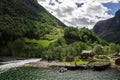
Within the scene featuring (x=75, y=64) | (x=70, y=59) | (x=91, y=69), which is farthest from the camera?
(x=70, y=59)

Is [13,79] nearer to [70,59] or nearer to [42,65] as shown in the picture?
[42,65]

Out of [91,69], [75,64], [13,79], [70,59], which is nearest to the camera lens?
[13,79]

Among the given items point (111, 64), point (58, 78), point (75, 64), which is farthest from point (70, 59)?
point (58, 78)

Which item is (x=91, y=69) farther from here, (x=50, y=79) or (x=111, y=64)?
(x=50, y=79)

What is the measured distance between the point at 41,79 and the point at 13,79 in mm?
12373

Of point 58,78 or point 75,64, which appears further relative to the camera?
point 75,64

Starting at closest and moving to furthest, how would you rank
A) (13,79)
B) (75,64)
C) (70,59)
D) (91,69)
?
1. (13,79)
2. (91,69)
3. (75,64)
4. (70,59)

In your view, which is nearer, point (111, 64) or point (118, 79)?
point (118, 79)

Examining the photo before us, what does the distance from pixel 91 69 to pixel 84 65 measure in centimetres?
798

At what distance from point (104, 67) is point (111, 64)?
10717 millimetres

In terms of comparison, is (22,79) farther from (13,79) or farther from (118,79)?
(118,79)

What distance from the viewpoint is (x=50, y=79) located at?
370 feet

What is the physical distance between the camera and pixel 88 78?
116m

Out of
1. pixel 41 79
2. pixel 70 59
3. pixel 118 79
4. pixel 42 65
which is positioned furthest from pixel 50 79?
pixel 70 59
